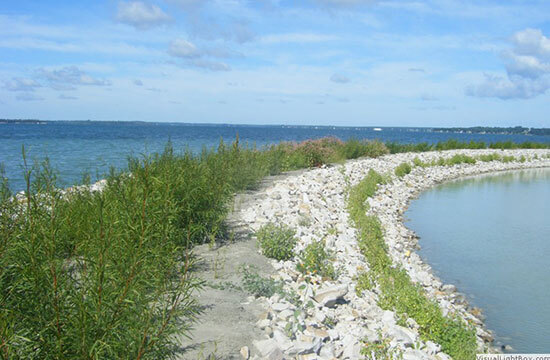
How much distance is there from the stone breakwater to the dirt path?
0.14 meters

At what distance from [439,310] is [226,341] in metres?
3.04

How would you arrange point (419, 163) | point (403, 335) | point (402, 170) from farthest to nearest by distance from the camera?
point (419, 163), point (402, 170), point (403, 335)

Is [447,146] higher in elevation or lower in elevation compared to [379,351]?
higher

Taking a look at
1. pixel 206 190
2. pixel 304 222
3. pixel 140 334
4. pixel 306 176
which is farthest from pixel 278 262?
pixel 306 176

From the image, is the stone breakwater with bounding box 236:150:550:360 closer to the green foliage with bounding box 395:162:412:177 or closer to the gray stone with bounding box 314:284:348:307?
the gray stone with bounding box 314:284:348:307

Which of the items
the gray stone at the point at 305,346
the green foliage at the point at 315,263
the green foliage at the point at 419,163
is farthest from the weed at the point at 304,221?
the green foliage at the point at 419,163

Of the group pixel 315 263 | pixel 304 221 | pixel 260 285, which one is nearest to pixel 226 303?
pixel 260 285

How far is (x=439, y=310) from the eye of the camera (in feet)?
18.5

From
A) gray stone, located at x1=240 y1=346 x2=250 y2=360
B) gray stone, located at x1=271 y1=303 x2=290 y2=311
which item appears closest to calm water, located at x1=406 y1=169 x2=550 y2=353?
gray stone, located at x1=271 y1=303 x2=290 y2=311

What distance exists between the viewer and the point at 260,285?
5.23 m

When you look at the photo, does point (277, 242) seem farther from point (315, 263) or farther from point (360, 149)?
point (360, 149)

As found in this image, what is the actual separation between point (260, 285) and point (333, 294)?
0.94 meters

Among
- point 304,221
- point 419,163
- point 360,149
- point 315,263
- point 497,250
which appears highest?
point 360,149

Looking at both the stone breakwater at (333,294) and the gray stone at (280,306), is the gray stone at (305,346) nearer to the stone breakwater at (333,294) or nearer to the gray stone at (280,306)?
the stone breakwater at (333,294)
